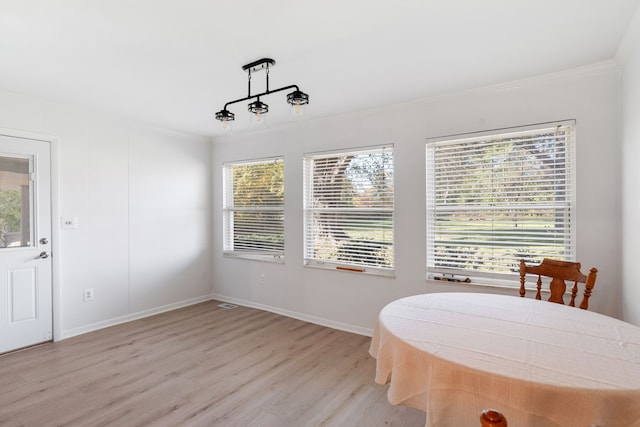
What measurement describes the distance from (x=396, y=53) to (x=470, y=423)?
7.17ft

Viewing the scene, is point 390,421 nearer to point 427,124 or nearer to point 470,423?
point 470,423

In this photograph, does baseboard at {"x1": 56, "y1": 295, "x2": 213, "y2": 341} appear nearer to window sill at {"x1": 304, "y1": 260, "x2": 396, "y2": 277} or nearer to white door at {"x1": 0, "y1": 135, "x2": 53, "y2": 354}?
white door at {"x1": 0, "y1": 135, "x2": 53, "y2": 354}

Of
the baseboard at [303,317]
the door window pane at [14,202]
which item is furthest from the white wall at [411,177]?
the door window pane at [14,202]

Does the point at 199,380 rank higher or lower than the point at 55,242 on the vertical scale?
lower

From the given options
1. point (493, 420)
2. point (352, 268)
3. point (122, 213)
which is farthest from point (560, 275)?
point (122, 213)

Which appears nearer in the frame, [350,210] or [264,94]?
[264,94]

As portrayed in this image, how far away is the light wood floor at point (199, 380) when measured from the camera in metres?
2.19

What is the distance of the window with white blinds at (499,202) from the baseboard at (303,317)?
1.03 m

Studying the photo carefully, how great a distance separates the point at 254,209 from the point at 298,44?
9.12ft

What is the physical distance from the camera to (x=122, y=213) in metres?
4.03

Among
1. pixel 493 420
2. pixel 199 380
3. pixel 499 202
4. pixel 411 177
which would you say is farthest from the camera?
pixel 411 177

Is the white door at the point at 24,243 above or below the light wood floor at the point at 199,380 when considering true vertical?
above

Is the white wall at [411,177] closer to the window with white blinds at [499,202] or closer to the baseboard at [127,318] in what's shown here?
the window with white blinds at [499,202]

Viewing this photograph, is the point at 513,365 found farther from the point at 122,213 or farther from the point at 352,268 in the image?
the point at 122,213
